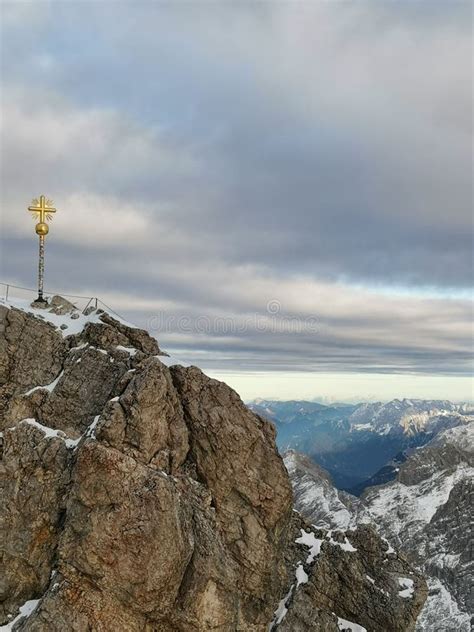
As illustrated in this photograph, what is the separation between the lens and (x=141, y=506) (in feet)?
116

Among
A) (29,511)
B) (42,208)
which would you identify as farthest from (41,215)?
(29,511)

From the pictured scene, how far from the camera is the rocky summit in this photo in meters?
34.7

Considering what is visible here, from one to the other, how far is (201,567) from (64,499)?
39.5 feet

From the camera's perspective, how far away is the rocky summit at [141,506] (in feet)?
114

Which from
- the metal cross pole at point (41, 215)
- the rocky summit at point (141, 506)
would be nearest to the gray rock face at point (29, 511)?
the rocky summit at point (141, 506)

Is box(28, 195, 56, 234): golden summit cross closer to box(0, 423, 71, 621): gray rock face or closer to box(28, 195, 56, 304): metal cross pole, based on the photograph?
box(28, 195, 56, 304): metal cross pole

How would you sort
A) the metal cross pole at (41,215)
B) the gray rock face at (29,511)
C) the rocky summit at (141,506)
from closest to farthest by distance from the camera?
the rocky summit at (141,506) → the gray rock face at (29,511) → the metal cross pole at (41,215)

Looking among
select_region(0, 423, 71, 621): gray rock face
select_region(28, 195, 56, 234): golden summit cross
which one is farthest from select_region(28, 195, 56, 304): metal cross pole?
select_region(0, 423, 71, 621): gray rock face

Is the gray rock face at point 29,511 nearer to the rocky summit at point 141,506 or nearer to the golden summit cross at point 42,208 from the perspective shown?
the rocky summit at point 141,506

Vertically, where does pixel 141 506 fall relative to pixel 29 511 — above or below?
above

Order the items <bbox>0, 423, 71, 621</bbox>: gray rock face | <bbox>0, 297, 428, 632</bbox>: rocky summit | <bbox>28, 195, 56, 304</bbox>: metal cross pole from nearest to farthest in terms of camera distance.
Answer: <bbox>0, 297, 428, 632</bbox>: rocky summit, <bbox>0, 423, 71, 621</bbox>: gray rock face, <bbox>28, 195, 56, 304</bbox>: metal cross pole

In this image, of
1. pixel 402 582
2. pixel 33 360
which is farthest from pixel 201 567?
pixel 402 582

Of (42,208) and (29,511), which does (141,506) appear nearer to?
(29,511)

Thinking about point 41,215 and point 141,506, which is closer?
point 141,506
